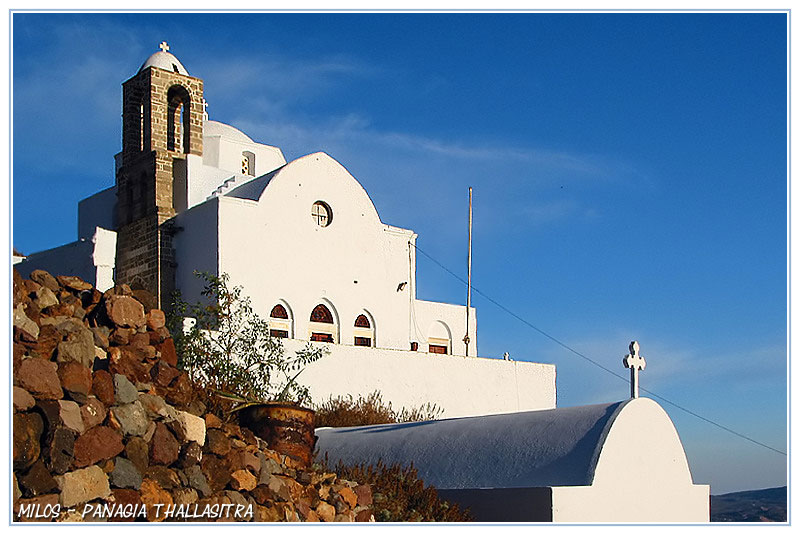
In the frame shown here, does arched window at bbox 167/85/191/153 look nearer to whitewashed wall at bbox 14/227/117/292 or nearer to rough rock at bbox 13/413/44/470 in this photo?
whitewashed wall at bbox 14/227/117/292

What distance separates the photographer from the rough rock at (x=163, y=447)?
8.95 m

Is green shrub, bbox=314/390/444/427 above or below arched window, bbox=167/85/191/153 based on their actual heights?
below

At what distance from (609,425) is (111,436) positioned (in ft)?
18.1

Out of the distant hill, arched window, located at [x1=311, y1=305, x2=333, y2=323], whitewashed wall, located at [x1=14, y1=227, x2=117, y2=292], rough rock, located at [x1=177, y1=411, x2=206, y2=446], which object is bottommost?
the distant hill

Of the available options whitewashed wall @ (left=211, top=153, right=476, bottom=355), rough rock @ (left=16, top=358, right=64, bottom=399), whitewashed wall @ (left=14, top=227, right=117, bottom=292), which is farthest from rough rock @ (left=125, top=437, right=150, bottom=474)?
whitewashed wall @ (left=14, top=227, right=117, bottom=292)

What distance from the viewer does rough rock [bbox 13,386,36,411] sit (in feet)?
26.1

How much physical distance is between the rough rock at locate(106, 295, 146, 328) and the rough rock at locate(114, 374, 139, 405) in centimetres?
96

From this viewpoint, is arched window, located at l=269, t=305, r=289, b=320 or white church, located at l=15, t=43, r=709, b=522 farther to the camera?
arched window, located at l=269, t=305, r=289, b=320

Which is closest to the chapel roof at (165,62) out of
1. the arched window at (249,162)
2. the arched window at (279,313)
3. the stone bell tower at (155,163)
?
the stone bell tower at (155,163)

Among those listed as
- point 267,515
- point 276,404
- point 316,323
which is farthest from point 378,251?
point 267,515

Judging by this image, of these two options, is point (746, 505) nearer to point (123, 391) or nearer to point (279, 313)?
point (123, 391)

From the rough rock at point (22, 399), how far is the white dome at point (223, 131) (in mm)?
19661

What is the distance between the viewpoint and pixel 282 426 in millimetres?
10953

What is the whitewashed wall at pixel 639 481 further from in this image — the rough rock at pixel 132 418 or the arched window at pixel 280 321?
the arched window at pixel 280 321
